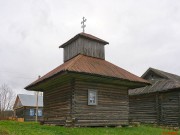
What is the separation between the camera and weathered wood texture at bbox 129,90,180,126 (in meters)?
25.3

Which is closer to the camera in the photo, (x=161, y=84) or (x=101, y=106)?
(x=101, y=106)

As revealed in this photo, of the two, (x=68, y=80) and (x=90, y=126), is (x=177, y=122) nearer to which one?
(x=90, y=126)

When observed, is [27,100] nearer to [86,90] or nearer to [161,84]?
[161,84]

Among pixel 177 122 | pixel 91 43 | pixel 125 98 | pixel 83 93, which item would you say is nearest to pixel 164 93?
pixel 177 122

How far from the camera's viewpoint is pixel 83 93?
18656mm

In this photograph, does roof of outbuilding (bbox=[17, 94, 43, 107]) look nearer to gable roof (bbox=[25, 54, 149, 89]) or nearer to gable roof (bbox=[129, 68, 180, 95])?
gable roof (bbox=[129, 68, 180, 95])

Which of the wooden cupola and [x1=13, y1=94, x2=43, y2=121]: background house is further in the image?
[x1=13, y1=94, x2=43, y2=121]: background house

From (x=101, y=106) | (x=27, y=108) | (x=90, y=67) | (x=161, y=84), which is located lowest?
(x=101, y=106)

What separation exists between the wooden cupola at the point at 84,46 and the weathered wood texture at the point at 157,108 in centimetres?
760

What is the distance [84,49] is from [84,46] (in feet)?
0.85

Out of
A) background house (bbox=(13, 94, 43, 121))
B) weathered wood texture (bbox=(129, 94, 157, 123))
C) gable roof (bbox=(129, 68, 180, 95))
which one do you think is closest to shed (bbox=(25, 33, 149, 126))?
gable roof (bbox=(129, 68, 180, 95))

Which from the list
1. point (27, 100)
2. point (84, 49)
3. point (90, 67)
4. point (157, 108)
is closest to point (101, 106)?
point (90, 67)

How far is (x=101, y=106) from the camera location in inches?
765

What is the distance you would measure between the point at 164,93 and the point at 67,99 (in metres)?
11.6
